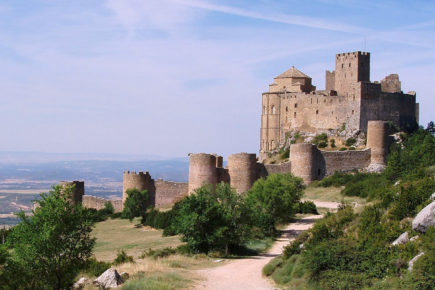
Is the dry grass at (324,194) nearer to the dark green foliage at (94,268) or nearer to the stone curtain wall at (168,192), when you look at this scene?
the stone curtain wall at (168,192)

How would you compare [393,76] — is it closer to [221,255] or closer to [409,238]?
[221,255]

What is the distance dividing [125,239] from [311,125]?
20.2 metres

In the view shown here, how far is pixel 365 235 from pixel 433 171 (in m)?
12.2

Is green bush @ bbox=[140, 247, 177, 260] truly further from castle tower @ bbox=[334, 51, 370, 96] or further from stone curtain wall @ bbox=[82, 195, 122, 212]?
castle tower @ bbox=[334, 51, 370, 96]

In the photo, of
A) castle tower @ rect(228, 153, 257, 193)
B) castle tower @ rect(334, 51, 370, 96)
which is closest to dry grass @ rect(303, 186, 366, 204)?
castle tower @ rect(228, 153, 257, 193)

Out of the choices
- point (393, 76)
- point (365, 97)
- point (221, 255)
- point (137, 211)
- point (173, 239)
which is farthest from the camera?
point (393, 76)

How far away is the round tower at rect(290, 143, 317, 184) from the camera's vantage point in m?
42.7

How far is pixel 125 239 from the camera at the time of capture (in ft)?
117

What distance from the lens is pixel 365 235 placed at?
18.0m

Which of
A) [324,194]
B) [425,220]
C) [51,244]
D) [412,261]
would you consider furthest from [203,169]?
[412,261]

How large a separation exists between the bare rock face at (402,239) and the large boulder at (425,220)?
0.35 m

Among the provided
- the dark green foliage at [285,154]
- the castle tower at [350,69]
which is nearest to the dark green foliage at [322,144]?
the dark green foliage at [285,154]

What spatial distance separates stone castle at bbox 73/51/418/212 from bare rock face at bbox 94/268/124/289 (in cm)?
2109

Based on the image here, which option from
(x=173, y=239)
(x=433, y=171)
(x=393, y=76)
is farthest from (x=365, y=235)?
(x=393, y=76)
